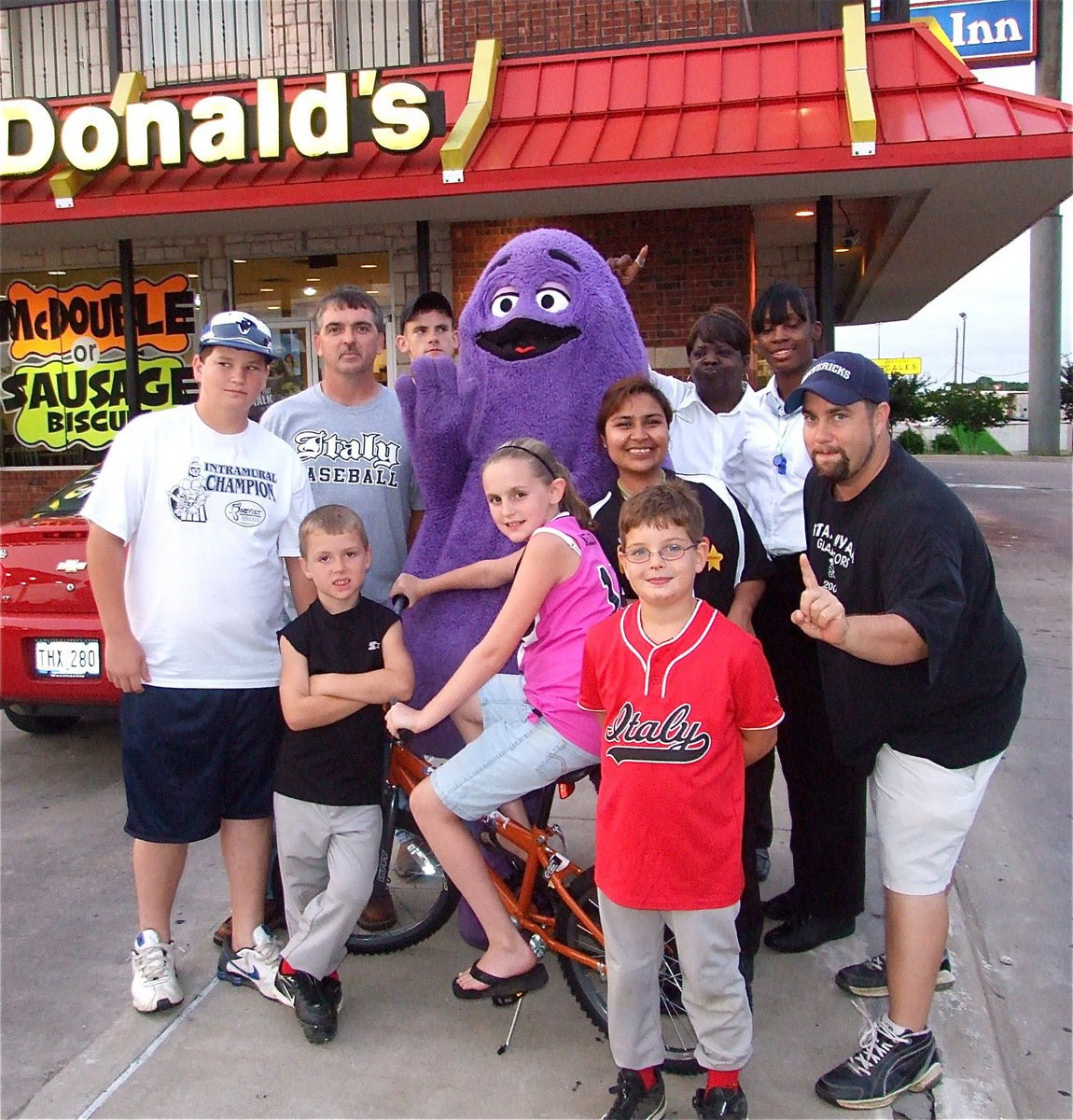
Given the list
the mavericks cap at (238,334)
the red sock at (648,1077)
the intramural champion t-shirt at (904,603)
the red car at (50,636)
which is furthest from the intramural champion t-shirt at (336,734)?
the red car at (50,636)

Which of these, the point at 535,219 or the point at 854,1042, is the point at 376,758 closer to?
the point at 854,1042

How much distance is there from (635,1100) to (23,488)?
1090 cm

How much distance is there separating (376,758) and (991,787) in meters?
3.22

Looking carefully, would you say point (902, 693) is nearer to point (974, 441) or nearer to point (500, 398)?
point (500, 398)

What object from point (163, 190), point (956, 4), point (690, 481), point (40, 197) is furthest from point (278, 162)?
point (956, 4)

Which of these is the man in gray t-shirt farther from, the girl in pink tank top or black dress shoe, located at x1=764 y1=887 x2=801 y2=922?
black dress shoe, located at x1=764 y1=887 x2=801 y2=922

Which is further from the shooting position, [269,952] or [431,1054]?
[269,952]

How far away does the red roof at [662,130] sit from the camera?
6781 millimetres

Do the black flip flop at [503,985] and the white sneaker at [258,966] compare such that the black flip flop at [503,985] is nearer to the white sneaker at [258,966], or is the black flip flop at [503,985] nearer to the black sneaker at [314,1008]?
the black sneaker at [314,1008]

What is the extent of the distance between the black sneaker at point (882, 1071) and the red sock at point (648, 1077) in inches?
17.4

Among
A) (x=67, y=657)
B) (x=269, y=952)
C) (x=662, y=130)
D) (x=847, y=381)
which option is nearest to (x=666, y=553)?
(x=847, y=381)

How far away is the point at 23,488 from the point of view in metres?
11.4

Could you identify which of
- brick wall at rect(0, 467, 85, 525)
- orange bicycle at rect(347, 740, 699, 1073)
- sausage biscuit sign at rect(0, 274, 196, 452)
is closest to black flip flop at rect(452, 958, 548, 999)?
orange bicycle at rect(347, 740, 699, 1073)

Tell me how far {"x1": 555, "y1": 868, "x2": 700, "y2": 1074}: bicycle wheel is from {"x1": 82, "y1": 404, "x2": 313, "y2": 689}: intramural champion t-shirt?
107 cm
